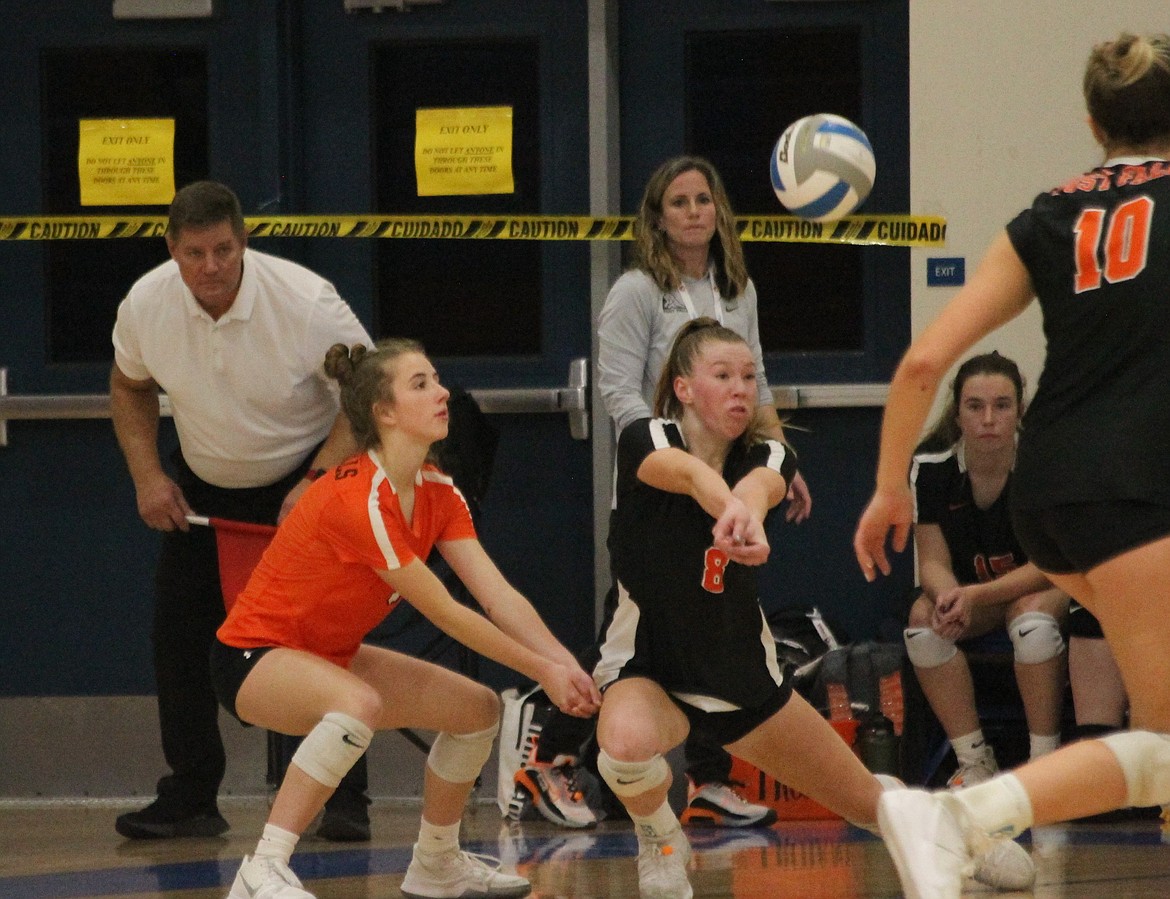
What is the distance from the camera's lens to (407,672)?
4086 mm

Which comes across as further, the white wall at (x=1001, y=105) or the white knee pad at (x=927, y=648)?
the white wall at (x=1001, y=105)

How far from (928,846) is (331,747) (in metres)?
1.48

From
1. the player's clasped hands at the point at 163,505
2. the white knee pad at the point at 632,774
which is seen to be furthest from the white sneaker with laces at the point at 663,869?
the player's clasped hands at the point at 163,505

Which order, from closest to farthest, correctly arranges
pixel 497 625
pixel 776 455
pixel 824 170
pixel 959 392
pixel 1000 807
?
pixel 1000 807 < pixel 776 455 < pixel 497 625 < pixel 824 170 < pixel 959 392

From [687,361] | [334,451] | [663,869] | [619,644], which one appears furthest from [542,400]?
[663,869]

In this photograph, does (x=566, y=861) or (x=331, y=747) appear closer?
(x=331, y=747)

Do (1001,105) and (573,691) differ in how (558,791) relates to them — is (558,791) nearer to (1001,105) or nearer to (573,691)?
(573,691)

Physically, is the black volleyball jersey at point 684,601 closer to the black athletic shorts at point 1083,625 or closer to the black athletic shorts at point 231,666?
the black athletic shorts at point 231,666

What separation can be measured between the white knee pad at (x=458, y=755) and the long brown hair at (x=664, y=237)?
169 centimetres

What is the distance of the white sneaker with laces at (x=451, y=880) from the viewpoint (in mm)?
4000

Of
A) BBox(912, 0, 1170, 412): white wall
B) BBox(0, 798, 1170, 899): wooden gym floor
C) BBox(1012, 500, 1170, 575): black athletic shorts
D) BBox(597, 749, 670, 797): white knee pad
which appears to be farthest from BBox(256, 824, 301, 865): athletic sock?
BBox(912, 0, 1170, 412): white wall

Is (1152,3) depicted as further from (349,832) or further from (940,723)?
(349,832)

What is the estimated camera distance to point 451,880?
4000 mm

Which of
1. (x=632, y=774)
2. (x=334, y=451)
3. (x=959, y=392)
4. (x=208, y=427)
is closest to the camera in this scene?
(x=632, y=774)
